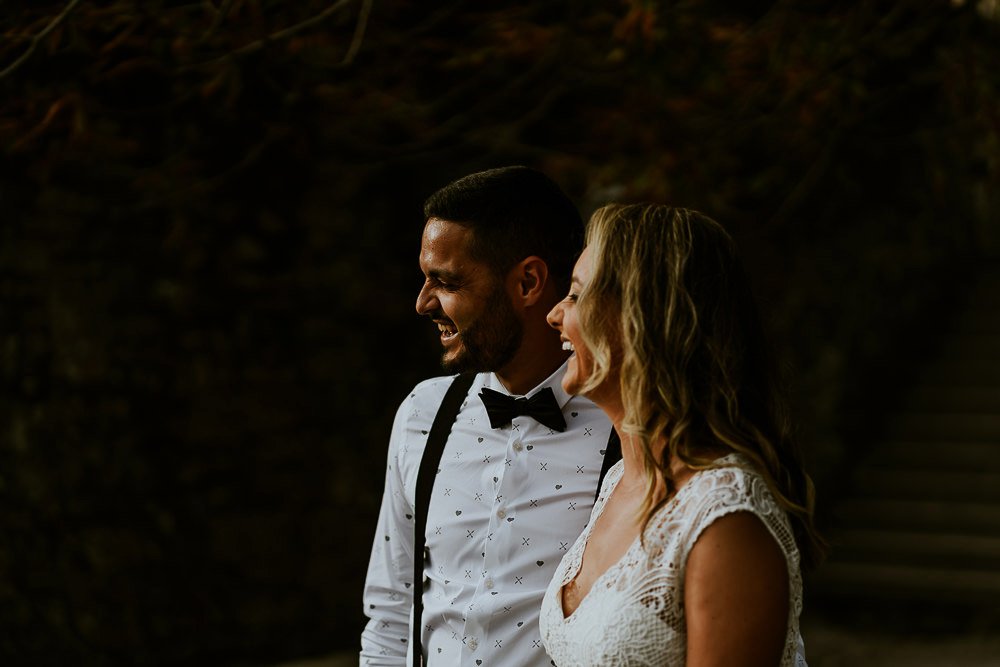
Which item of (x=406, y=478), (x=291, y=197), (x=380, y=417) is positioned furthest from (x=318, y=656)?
(x=406, y=478)

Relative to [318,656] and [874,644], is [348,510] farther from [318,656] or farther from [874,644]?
[874,644]

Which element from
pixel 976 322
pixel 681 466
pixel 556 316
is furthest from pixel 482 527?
pixel 976 322

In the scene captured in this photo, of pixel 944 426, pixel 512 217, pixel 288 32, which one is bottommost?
pixel 944 426

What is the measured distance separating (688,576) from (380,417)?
416cm

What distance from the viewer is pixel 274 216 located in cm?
517

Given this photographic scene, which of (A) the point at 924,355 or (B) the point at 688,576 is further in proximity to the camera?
(A) the point at 924,355

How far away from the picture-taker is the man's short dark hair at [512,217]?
2.22 meters

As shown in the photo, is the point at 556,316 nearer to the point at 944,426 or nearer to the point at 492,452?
the point at 492,452

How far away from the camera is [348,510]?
17.8ft

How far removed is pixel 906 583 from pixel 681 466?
16.9ft

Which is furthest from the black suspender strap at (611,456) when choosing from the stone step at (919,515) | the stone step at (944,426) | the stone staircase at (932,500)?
the stone step at (944,426)

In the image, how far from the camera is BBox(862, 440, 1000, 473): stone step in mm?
6816

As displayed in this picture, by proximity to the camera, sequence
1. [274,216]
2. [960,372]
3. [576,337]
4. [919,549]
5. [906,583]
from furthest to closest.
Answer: [960,372] < [919,549] < [906,583] < [274,216] < [576,337]

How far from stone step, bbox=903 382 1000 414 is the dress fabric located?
625cm
